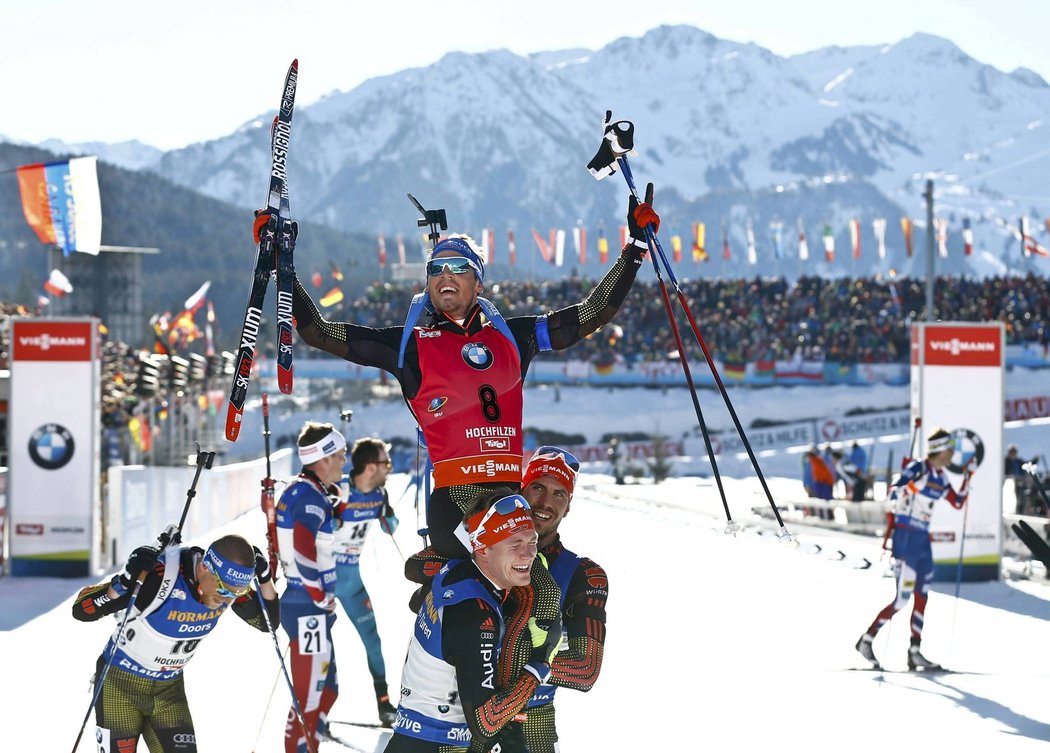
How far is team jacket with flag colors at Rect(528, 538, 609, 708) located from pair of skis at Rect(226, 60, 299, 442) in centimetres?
120

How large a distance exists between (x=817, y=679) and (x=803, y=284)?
48.0 metres

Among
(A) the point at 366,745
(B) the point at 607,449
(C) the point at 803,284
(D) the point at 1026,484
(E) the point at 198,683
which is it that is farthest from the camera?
(C) the point at 803,284

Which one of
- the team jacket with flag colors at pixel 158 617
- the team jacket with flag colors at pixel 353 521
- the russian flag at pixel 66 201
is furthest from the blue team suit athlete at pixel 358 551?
the russian flag at pixel 66 201

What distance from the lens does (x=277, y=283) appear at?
496 cm

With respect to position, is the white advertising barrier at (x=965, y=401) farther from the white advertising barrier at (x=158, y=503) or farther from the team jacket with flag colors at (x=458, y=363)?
the team jacket with flag colors at (x=458, y=363)

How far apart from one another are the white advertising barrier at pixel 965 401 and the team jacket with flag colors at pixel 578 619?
39.9 ft

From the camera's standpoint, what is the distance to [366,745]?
8.15 m

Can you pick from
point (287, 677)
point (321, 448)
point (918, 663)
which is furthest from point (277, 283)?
point (918, 663)

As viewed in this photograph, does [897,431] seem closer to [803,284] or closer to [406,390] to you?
[803,284]

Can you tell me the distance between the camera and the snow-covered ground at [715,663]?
863 centimetres

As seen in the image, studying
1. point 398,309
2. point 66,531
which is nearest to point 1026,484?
point 66,531

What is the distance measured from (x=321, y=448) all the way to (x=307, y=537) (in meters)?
0.53

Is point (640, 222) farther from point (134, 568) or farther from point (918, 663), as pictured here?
Result: point (918, 663)

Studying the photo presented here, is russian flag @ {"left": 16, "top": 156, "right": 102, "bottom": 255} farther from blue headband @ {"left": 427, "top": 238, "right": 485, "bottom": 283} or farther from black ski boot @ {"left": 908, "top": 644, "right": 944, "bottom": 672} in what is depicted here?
blue headband @ {"left": 427, "top": 238, "right": 485, "bottom": 283}
